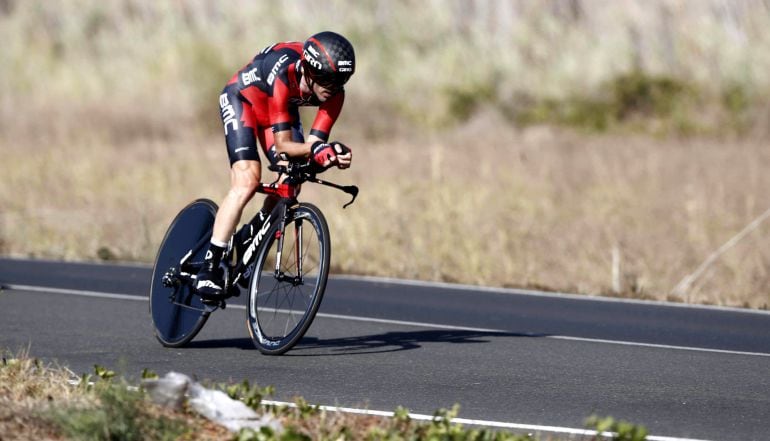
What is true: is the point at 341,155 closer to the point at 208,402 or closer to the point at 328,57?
the point at 328,57

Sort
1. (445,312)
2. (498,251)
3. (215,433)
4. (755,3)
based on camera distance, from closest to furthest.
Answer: (215,433) → (445,312) → (498,251) → (755,3)

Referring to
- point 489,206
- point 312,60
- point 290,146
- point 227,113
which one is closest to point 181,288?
point 227,113

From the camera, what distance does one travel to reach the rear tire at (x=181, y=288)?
9852 millimetres

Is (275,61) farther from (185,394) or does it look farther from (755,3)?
(755,3)

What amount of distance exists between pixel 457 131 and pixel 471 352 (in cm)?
2228

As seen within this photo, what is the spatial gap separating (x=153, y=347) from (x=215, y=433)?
3714mm

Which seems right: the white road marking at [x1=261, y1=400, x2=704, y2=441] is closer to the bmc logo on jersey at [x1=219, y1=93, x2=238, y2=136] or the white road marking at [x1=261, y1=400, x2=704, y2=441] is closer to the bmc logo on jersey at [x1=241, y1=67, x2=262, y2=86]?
A: the bmc logo on jersey at [x1=219, y1=93, x2=238, y2=136]

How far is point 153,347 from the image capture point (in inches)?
396

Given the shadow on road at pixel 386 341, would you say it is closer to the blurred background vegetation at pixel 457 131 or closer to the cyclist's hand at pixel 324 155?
the cyclist's hand at pixel 324 155

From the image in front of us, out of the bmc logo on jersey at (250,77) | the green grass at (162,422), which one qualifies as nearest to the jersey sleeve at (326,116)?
the bmc logo on jersey at (250,77)

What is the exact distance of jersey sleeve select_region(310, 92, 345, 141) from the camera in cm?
931

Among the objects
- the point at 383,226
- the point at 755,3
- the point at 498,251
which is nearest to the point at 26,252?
the point at 383,226

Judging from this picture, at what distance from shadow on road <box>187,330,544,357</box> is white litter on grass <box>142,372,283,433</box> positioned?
3034 mm

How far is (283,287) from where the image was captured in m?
9.35
